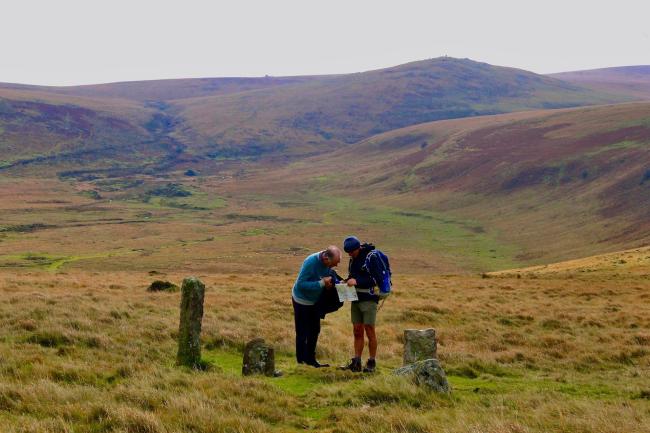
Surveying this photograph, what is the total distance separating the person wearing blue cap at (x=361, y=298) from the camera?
11.3 m

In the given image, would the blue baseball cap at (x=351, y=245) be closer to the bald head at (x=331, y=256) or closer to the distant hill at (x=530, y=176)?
the bald head at (x=331, y=256)

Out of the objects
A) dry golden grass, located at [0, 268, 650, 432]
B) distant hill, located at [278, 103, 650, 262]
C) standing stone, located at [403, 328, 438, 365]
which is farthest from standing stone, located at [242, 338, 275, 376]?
distant hill, located at [278, 103, 650, 262]

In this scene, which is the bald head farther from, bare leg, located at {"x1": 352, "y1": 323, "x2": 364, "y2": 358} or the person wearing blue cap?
bare leg, located at {"x1": 352, "y1": 323, "x2": 364, "y2": 358}

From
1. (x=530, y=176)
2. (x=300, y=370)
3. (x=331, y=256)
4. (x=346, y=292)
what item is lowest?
(x=530, y=176)

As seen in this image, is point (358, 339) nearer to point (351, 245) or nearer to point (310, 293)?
point (310, 293)

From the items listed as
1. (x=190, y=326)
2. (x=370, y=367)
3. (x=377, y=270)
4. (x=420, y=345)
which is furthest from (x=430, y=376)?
(x=190, y=326)

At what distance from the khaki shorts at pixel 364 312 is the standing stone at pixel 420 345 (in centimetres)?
130

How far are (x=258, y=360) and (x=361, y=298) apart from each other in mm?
2185

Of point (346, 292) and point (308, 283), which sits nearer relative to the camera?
point (346, 292)

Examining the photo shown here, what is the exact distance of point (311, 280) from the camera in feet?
39.0

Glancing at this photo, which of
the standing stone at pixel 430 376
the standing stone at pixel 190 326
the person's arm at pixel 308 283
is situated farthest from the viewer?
the person's arm at pixel 308 283

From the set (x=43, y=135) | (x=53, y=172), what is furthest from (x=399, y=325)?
(x=43, y=135)

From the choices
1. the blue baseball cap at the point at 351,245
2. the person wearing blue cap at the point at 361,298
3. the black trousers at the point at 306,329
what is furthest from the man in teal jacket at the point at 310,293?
the person wearing blue cap at the point at 361,298

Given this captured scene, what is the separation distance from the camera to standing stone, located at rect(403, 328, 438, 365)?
488 inches
